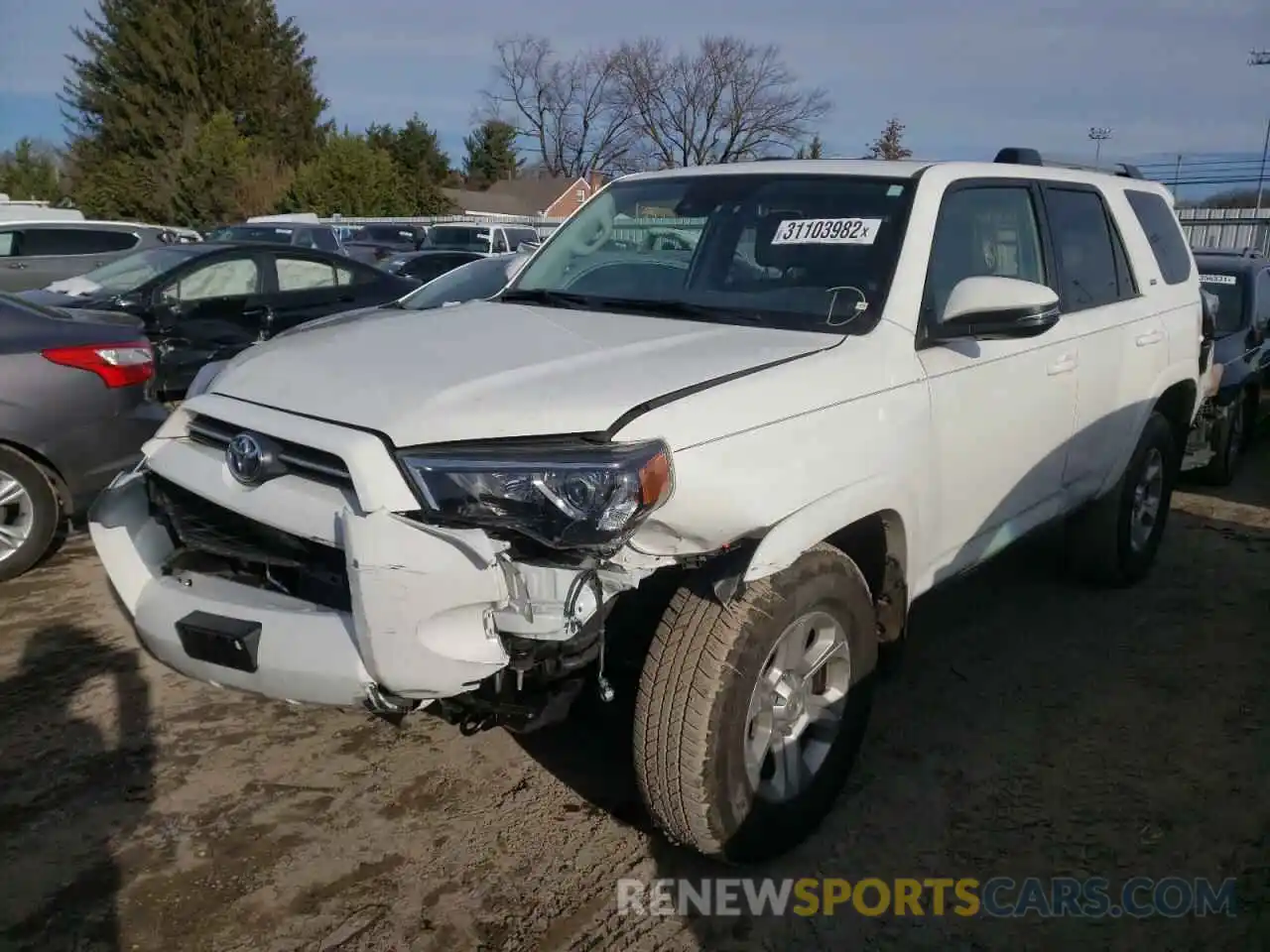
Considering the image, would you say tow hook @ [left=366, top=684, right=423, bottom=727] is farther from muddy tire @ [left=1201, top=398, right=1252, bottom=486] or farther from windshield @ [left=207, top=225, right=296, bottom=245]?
windshield @ [left=207, top=225, right=296, bottom=245]

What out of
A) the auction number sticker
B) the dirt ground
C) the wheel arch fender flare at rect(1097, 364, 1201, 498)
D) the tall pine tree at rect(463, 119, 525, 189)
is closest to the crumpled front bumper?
the dirt ground

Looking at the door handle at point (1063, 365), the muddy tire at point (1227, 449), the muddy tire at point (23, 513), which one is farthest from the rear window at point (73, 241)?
the door handle at point (1063, 365)

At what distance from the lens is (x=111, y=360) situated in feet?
16.8

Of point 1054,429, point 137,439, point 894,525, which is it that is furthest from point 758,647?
point 137,439

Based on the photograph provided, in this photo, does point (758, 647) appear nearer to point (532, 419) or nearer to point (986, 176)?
point (532, 419)

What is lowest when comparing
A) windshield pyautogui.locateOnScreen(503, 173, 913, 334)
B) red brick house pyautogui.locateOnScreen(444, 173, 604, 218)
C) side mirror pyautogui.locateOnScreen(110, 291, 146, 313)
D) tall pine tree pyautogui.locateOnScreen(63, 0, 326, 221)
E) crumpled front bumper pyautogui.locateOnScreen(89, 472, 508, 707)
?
crumpled front bumper pyautogui.locateOnScreen(89, 472, 508, 707)

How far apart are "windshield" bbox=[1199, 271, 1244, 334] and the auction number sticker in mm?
5519

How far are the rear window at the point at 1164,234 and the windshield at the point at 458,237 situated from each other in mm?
19242

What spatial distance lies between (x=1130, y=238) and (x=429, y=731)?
3.73 meters

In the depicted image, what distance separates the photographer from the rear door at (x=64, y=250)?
13.4 metres

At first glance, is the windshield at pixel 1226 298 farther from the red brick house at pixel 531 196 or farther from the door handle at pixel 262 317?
the red brick house at pixel 531 196

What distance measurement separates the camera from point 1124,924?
2.84 metres

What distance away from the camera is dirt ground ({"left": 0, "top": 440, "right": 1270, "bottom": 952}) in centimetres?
277

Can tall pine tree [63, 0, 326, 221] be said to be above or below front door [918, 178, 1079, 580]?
above
